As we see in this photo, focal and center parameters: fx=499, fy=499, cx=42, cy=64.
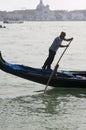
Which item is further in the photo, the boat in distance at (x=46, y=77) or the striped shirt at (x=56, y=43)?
the striped shirt at (x=56, y=43)

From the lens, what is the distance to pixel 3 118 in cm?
1230

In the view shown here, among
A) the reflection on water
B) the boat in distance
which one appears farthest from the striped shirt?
the reflection on water

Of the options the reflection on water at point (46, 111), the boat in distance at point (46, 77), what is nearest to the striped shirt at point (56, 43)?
the boat in distance at point (46, 77)

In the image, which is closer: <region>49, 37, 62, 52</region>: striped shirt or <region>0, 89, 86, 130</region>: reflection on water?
<region>0, 89, 86, 130</region>: reflection on water

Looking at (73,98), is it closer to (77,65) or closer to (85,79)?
(85,79)

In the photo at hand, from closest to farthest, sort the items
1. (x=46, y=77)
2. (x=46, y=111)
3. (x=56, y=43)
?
(x=46, y=111) < (x=46, y=77) < (x=56, y=43)

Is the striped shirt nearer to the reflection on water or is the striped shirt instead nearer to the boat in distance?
the boat in distance

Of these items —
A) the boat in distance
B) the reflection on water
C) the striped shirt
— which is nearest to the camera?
the reflection on water

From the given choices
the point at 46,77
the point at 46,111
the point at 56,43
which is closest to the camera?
the point at 46,111

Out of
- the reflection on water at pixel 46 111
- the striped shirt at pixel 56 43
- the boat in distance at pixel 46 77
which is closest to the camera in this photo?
the reflection on water at pixel 46 111

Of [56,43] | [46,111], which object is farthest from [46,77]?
[46,111]

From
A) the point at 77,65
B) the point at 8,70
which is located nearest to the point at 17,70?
the point at 8,70

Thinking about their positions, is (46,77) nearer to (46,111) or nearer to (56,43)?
(56,43)

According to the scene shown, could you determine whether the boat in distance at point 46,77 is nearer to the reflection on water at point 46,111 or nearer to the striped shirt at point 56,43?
the reflection on water at point 46,111
